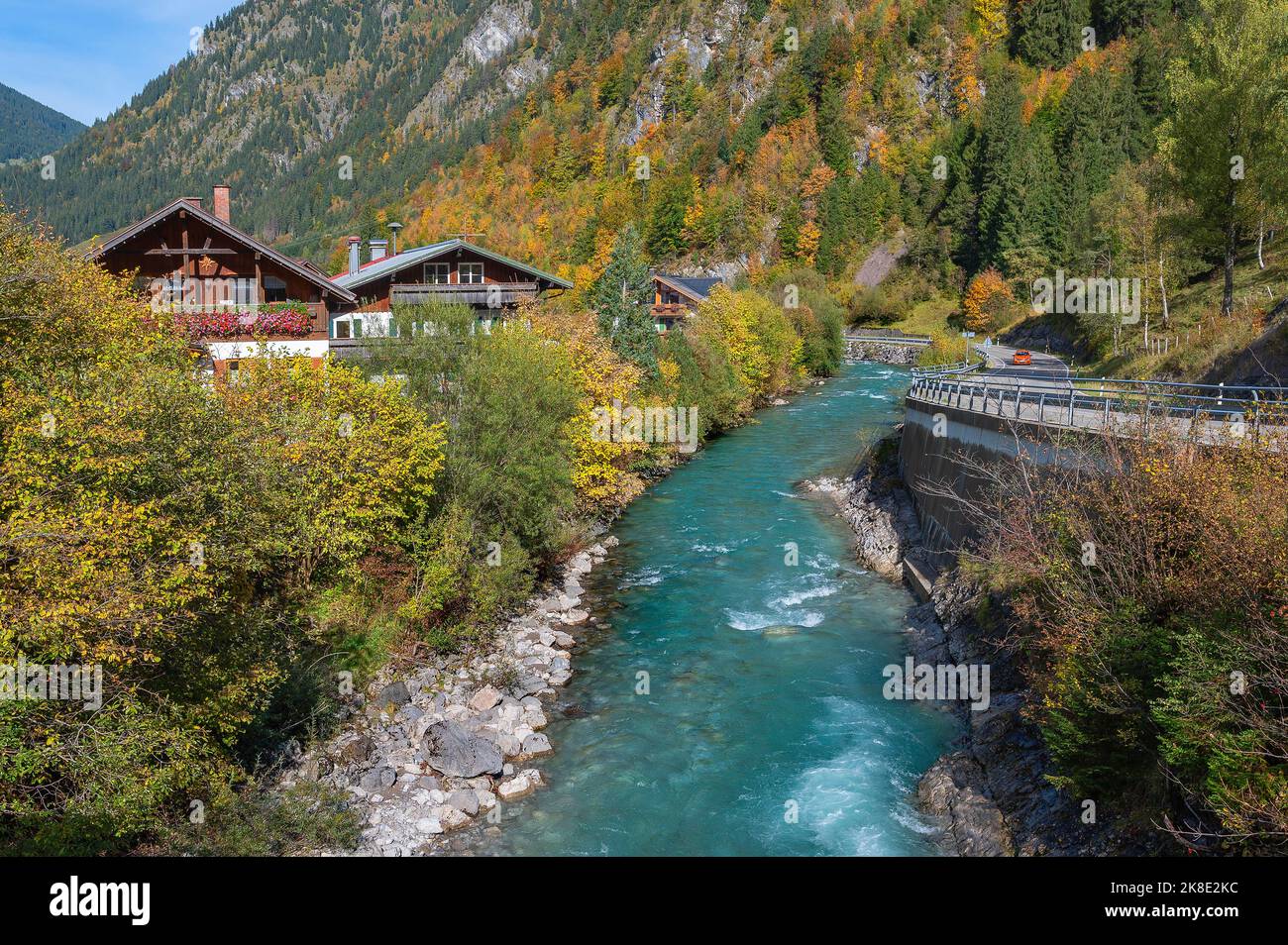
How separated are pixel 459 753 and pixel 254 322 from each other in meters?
17.7

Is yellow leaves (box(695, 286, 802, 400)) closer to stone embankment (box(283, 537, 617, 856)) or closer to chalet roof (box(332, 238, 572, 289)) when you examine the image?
chalet roof (box(332, 238, 572, 289))

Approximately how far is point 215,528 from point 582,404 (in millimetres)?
20597

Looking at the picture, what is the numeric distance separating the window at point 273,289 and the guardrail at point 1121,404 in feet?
82.3

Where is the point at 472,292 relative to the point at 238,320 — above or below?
above

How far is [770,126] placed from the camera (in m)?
155

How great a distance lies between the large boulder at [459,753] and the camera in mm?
17281

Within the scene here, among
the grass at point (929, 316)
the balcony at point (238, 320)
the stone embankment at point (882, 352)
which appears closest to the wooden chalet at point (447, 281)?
the balcony at point (238, 320)

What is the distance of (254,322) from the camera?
92.4ft

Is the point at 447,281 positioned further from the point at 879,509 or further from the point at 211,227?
the point at 879,509

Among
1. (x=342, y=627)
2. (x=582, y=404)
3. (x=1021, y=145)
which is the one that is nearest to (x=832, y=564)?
(x=582, y=404)

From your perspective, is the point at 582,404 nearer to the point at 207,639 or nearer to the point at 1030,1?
the point at 207,639

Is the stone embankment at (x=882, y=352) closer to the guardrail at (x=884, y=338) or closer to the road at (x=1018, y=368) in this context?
the guardrail at (x=884, y=338)

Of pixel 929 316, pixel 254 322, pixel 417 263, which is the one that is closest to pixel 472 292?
pixel 417 263

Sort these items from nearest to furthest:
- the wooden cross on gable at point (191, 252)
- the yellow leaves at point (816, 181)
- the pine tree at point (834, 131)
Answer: the wooden cross on gable at point (191, 252) → the yellow leaves at point (816, 181) → the pine tree at point (834, 131)
